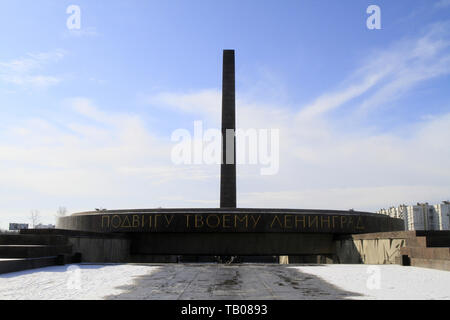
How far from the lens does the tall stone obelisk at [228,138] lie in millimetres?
43094

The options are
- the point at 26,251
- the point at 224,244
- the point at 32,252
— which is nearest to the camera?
the point at 26,251

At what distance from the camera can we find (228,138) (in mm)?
44094

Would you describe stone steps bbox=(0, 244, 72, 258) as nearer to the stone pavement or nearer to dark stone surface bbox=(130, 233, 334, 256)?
the stone pavement

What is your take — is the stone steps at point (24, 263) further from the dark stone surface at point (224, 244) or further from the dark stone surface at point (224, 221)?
the dark stone surface at point (224, 244)

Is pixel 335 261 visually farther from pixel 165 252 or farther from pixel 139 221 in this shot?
pixel 139 221

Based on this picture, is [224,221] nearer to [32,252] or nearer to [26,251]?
[32,252]

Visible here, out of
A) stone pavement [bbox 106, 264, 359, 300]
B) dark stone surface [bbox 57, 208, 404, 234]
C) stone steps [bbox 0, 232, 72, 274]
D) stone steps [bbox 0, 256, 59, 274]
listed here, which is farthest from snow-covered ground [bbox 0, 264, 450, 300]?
dark stone surface [bbox 57, 208, 404, 234]

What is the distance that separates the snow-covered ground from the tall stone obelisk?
27851 millimetres

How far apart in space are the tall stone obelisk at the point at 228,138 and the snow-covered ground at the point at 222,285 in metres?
27.9

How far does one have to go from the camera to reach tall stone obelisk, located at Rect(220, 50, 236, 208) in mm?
43094

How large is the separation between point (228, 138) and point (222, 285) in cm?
3263

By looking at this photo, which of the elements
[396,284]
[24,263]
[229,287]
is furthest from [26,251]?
[396,284]

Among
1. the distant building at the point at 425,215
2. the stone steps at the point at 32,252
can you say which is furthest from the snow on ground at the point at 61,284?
the distant building at the point at 425,215
